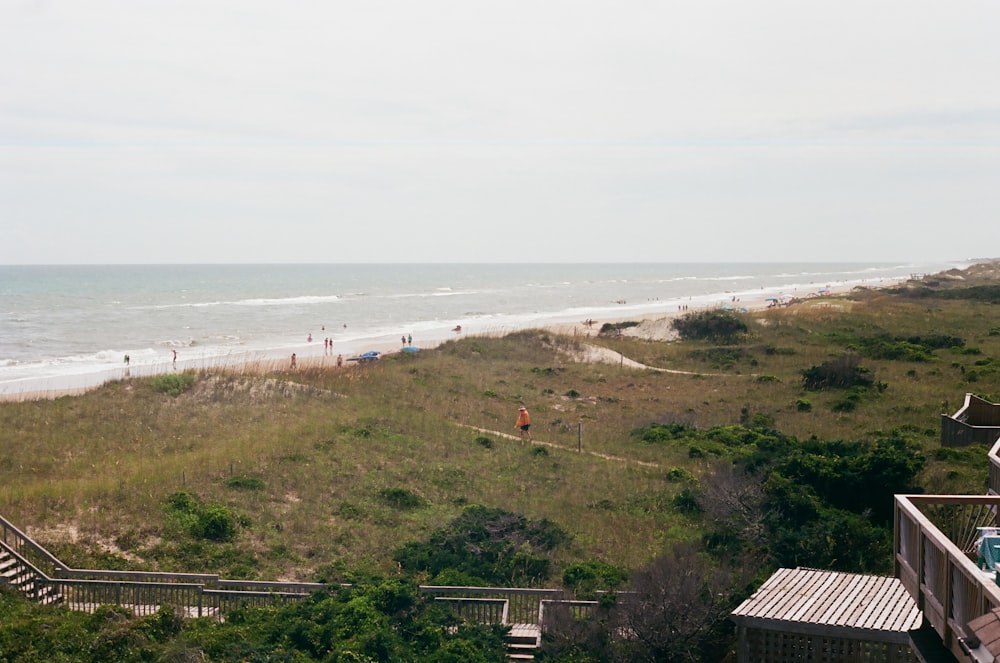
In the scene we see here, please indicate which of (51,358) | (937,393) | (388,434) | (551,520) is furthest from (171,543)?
(51,358)

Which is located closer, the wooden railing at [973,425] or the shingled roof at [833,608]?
the shingled roof at [833,608]

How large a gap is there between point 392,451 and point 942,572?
20.7 metres

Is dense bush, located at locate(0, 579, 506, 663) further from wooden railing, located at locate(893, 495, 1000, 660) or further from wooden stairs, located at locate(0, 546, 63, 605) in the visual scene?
wooden railing, located at locate(893, 495, 1000, 660)

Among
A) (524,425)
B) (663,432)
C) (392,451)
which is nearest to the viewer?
(392,451)

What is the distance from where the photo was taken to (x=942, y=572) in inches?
271

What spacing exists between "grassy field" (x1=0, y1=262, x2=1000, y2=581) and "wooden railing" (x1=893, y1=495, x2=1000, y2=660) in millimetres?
9558

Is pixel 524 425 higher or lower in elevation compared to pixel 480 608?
higher

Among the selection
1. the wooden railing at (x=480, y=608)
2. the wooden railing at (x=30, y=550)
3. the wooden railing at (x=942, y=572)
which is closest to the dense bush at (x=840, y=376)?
the wooden railing at (x=480, y=608)

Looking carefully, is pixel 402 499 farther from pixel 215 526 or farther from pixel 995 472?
pixel 995 472

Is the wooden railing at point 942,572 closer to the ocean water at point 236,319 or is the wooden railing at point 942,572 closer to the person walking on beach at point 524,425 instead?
the person walking on beach at point 524,425

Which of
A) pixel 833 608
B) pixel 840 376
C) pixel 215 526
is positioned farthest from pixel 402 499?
pixel 840 376

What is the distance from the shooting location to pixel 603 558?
17.6 meters

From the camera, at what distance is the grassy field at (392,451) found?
1862 centimetres

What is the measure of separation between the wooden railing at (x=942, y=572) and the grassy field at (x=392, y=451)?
956 cm
